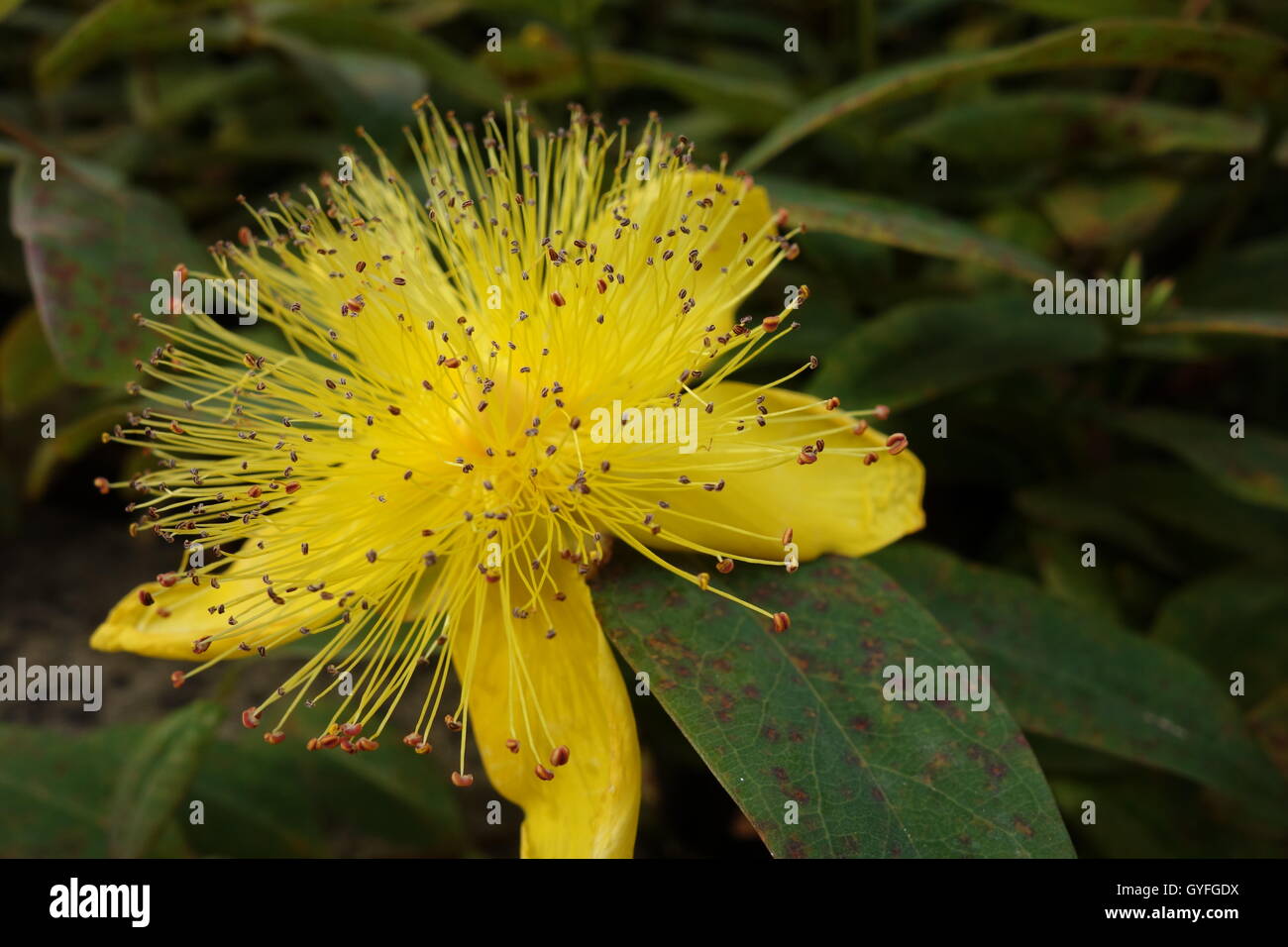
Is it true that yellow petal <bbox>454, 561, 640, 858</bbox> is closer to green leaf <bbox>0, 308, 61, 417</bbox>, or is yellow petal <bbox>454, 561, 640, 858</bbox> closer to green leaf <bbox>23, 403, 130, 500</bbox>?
green leaf <bbox>23, 403, 130, 500</bbox>

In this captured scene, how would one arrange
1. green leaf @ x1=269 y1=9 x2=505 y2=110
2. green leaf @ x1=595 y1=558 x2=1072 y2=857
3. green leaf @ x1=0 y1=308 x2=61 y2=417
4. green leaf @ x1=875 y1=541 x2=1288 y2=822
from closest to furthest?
green leaf @ x1=595 y1=558 x2=1072 y2=857 → green leaf @ x1=875 y1=541 x2=1288 y2=822 → green leaf @ x1=0 y1=308 x2=61 y2=417 → green leaf @ x1=269 y1=9 x2=505 y2=110

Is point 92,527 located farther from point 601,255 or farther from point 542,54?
point 601,255

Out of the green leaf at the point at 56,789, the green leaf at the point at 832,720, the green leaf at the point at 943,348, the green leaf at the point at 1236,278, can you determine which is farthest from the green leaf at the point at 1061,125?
the green leaf at the point at 56,789

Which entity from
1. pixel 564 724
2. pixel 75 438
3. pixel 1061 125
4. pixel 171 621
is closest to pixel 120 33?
pixel 75 438

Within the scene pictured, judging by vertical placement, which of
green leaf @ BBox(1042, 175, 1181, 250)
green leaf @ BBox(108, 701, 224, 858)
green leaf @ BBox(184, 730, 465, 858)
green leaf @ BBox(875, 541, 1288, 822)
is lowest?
green leaf @ BBox(184, 730, 465, 858)

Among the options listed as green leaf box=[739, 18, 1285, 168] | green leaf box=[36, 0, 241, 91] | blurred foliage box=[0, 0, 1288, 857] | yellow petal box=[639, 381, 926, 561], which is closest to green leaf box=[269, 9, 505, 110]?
blurred foliage box=[0, 0, 1288, 857]

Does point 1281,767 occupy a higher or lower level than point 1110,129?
lower
